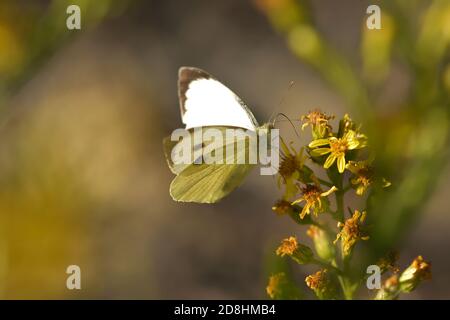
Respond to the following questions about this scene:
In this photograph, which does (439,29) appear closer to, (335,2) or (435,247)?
(435,247)

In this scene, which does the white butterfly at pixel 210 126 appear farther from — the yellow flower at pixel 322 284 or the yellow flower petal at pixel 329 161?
the yellow flower at pixel 322 284

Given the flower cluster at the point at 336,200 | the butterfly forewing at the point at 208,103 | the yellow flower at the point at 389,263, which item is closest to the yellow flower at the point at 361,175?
the flower cluster at the point at 336,200

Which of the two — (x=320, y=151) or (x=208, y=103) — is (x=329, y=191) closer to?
(x=320, y=151)

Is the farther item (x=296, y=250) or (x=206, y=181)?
(x=206, y=181)

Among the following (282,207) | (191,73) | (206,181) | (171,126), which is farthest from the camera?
(171,126)

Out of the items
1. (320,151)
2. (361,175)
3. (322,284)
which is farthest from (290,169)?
(322,284)

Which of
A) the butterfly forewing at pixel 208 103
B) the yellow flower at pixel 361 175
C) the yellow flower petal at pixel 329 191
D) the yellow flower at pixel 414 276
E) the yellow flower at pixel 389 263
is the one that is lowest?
the yellow flower at pixel 414 276
